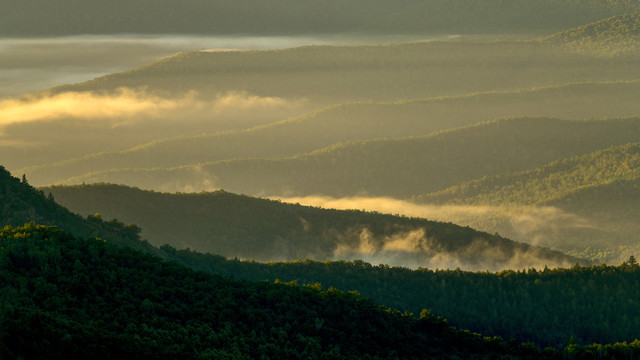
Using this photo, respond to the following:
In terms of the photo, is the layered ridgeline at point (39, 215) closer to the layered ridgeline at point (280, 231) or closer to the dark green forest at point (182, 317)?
the dark green forest at point (182, 317)

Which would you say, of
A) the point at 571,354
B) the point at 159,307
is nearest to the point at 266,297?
the point at 159,307

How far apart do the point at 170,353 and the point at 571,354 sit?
45360 mm

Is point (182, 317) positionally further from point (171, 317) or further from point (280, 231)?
point (280, 231)

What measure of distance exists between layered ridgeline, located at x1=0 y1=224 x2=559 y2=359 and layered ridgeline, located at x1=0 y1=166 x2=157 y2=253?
2188cm

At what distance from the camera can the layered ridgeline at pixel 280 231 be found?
176875 millimetres

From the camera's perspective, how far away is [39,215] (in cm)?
11006

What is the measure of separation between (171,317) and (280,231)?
112 meters

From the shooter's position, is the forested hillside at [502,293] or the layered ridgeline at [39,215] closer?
the layered ridgeline at [39,215]

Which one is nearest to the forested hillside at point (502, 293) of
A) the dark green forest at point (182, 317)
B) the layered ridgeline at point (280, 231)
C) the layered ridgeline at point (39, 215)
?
the dark green forest at point (182, 317)

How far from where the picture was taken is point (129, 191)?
188 metres

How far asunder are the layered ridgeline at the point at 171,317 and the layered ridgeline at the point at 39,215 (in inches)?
861

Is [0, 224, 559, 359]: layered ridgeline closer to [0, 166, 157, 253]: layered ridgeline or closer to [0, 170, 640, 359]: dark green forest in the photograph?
[0, 170, 640, 359]: dark green forest

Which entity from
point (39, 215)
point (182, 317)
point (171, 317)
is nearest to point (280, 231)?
point (39, 215)

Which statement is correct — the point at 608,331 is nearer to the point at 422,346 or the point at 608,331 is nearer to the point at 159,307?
the point at 422,346
